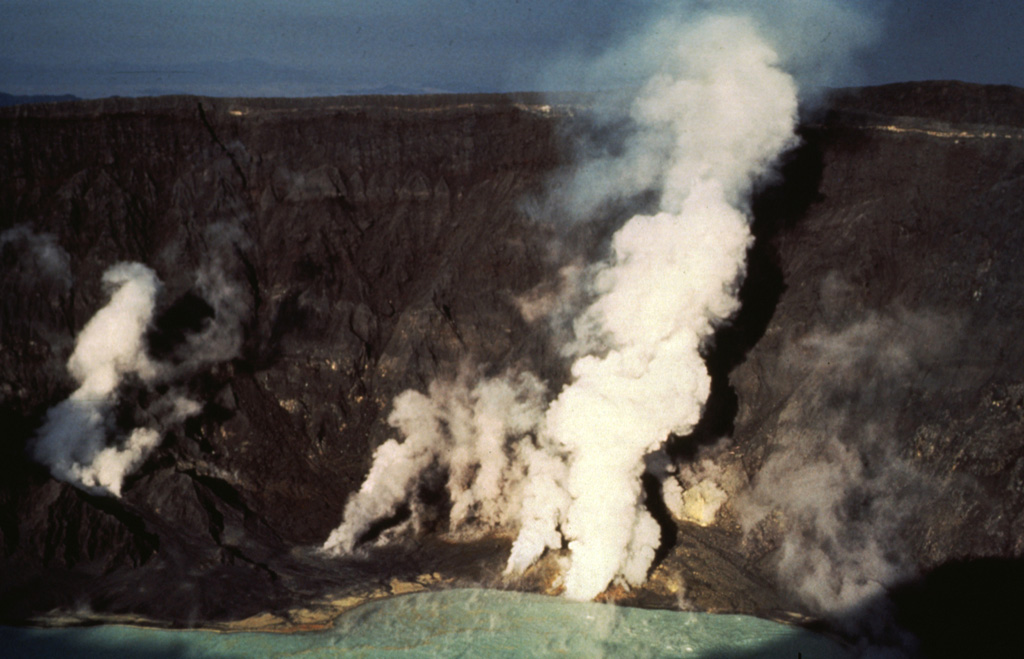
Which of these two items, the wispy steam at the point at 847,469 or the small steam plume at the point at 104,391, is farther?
the small steam plume at the point at 104,391

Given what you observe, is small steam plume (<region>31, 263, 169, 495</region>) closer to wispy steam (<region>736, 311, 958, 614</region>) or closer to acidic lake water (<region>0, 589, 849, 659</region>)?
acidic lake water (<region>0, 589, 849, 659</region>)

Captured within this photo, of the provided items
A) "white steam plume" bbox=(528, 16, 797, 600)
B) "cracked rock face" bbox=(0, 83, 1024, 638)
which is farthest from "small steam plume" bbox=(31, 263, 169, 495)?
"white steam plume" bbox=(528, 16, 797, 600)

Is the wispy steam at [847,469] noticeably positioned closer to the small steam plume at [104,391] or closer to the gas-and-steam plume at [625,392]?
the gas-and-steam plume at [625,392]

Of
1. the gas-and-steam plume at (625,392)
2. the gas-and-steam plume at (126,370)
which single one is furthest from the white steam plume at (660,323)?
the gas-and-steam plume at (126,370)

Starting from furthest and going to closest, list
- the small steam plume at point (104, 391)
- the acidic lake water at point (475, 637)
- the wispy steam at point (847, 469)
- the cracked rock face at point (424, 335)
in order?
the small steam plume at point (104, 391) → the cracked rock face at point (424, 335) → the wispy steam at point (847, 469) → the acidic lake water at point (475, 637)

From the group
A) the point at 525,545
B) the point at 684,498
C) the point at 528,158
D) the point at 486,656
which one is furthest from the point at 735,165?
the point at 486,656

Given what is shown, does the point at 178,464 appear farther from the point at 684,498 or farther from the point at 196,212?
the point at 684,498
